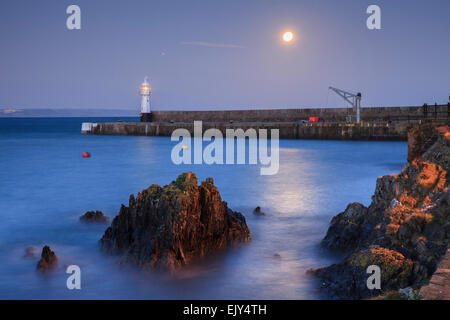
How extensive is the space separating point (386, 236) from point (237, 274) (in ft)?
6.88

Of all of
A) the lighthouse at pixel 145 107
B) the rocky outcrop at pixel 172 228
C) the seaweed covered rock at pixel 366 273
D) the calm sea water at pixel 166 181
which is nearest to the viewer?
the seaweed covered rock at pixel 366 273

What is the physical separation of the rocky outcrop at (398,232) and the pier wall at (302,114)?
109ft

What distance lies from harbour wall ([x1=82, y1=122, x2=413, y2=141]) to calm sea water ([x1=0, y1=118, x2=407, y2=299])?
10.2m

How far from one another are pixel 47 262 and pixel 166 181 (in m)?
10.7

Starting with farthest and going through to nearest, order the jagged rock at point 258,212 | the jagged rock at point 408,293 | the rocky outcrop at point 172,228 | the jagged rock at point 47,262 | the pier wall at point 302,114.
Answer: the pier wall at point 302,114
the jagged rock at point 258,212
the jagged rock at point 47,262
the rocky outcrop at point 172,228
the jagged rock at point 408,293

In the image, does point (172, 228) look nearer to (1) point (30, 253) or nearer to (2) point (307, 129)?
(1) point (30, 253)

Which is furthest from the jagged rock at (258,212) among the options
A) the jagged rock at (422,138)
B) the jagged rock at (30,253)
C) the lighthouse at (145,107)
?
the lighthouse at (145,107)

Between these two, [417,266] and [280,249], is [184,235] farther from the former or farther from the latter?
[417,266]

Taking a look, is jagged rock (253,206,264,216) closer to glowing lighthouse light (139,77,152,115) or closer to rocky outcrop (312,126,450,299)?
rocky outcrop (312,126,450,299)

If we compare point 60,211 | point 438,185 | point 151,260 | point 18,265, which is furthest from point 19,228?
point 438,185

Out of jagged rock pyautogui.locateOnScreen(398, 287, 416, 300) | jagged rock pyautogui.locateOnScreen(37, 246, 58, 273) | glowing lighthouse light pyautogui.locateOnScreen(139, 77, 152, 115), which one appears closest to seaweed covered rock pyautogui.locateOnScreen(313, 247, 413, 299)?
jagged rock pyautogui.locateOnScreen(398, 287, 416, 300)

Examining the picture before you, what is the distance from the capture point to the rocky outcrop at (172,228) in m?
6.27

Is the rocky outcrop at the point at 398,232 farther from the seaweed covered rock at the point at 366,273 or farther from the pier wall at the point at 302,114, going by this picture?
the pier wall at the point at 302,114

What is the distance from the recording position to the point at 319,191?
14383mm
